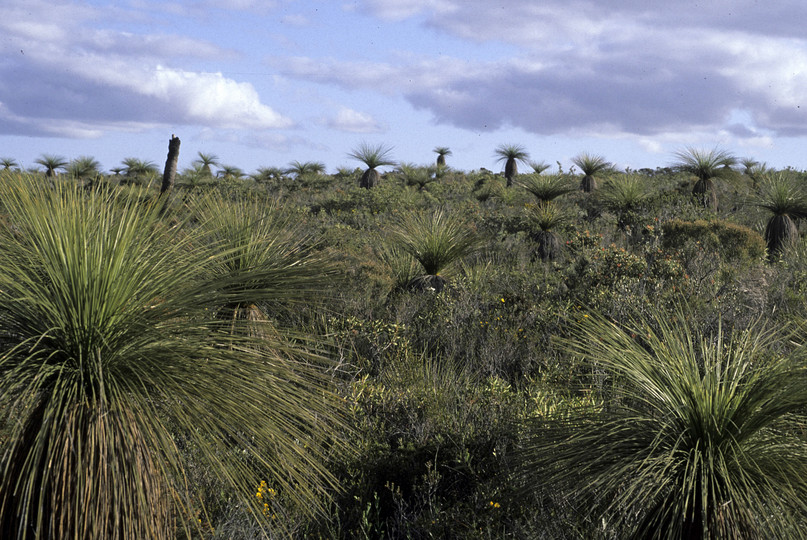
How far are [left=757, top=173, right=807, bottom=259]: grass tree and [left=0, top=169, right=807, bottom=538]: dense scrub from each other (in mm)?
293

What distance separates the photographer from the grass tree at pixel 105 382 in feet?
7.79

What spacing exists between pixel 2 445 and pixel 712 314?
7131 mm

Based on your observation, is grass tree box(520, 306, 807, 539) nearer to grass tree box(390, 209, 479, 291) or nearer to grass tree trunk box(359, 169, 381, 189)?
grass tree box(390, 209, 479, 291)

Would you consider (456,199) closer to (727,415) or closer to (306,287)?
(306,287)

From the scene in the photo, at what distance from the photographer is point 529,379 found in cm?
572

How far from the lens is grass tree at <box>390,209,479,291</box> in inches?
335

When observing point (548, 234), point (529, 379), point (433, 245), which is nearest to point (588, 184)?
point (548, 234)

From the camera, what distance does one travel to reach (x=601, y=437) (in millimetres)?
2889

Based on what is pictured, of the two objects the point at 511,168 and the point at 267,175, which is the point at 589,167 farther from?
the point at 267,175

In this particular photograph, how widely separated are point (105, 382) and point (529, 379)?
163 inches

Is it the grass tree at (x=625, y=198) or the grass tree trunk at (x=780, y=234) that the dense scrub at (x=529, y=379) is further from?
the grass tree at (x=625, y=198)

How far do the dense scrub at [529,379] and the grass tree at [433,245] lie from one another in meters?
0.03

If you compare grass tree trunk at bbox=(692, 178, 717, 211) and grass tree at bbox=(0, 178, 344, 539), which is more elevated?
grass tree trunk at bbox=(692, 178, 717, 211)

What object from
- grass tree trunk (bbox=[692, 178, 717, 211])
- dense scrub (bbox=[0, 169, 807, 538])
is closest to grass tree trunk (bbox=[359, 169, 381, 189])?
dense scrub (bbox=[0, 169, 807, 538])
